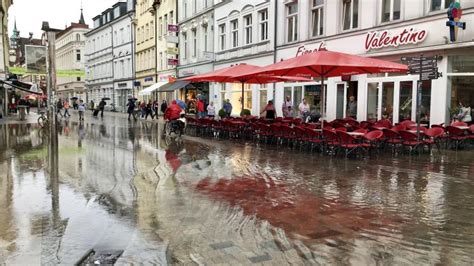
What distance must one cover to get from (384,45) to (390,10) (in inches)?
59.9

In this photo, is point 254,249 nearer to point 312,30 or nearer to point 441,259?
point 441,259

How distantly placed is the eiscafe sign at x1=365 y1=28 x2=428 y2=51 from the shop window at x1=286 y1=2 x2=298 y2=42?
5.93 metres

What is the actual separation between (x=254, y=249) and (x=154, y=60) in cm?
4357

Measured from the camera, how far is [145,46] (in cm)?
4934

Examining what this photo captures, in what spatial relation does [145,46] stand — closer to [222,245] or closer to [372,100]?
[372,100]

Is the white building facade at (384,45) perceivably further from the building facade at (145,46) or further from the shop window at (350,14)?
the building facade at (145,46)

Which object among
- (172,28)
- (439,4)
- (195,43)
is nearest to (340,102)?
(439,4)

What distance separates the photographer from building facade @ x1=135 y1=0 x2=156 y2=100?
1849 inches

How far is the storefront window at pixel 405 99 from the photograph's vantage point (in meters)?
17.3

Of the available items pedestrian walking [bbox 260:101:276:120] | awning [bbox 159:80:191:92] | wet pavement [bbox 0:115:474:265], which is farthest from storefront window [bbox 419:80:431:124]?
awning [bbox 159:80:191:92]

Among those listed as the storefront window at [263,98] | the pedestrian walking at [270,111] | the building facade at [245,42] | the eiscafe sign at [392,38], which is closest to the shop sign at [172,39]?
the building facade at [245,42]

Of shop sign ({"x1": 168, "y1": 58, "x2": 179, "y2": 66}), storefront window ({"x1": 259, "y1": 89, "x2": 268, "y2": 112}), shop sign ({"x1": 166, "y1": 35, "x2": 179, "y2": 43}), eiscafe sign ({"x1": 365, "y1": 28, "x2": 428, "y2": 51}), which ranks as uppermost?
shop sign ({"x1": 166, "y1": 35, "x2": 179, "y2": 43})

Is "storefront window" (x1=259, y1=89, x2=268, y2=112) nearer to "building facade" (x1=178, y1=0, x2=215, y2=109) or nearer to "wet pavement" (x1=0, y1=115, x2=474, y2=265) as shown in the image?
"building facade" (x1=178, y1=0, x2=215, y2=109)

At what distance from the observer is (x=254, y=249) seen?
4.88m
